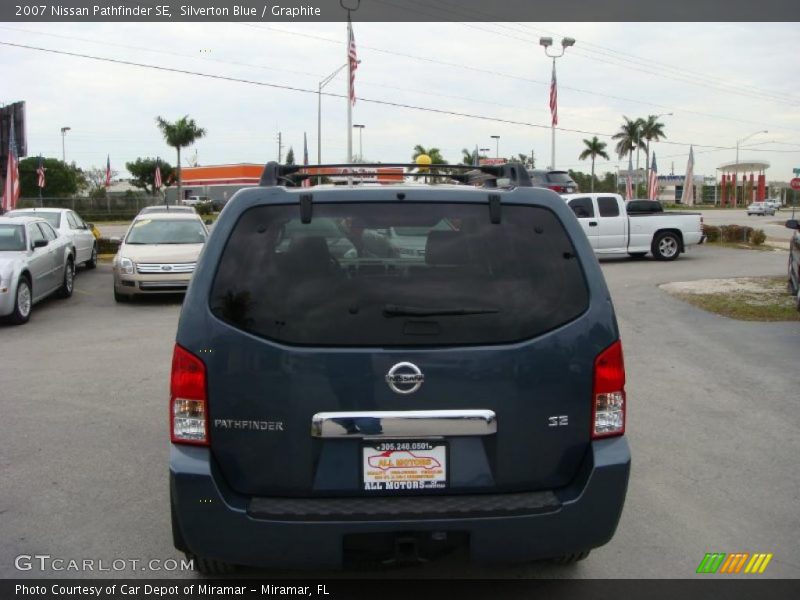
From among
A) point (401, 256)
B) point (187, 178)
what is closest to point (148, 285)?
point (401, 256)

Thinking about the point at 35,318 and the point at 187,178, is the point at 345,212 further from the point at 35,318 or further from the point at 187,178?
the point at 187,178

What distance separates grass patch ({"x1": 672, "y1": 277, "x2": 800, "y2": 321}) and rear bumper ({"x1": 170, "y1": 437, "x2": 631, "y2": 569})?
31.3ft

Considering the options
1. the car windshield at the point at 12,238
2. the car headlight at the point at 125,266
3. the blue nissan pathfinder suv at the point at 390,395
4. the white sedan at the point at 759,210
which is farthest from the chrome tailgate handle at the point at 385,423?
the white sedan at the point at 759,210

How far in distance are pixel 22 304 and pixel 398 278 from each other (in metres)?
10.5

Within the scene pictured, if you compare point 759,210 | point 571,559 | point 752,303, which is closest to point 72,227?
point 752,303

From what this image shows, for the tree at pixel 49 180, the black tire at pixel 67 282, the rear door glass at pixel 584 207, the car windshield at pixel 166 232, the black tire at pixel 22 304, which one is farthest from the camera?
the tree at pixel 49 180

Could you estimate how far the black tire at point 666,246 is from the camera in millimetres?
21984

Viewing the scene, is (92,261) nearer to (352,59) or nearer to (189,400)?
(352,59)

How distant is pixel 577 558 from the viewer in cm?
373

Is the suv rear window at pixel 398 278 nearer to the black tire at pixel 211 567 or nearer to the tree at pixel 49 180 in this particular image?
the black tire at pixel 211 567

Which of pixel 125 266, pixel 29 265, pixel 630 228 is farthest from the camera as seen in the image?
pixel 630 228

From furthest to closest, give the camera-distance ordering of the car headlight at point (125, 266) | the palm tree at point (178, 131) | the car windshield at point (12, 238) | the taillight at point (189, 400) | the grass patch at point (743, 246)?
1. the palm tree at point (178, 131)
2. the grass patch at point (743, 246)
3. the car headlight at point (125, 266)
4. the car windshield at point (12, 238)
5. the taillight at point (189, 400)

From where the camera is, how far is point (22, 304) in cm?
1200

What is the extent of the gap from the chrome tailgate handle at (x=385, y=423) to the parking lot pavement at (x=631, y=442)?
1.10 m
